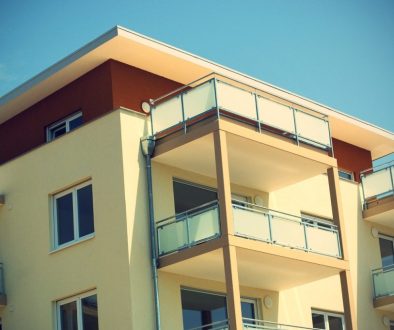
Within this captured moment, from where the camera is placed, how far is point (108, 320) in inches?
873

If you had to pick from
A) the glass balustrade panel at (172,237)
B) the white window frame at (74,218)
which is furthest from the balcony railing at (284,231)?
the white window frame at (74,218)

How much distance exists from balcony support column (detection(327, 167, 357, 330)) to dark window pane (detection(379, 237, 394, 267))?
224 inches

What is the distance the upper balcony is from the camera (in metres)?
29.2

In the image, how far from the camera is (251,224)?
22.8 metres

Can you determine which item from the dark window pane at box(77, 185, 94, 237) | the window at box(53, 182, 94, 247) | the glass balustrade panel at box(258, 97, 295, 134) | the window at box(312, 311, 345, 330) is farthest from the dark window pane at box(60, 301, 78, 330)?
the window at box(312, 311, 345, 330)

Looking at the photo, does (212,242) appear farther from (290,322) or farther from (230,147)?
(290,322)

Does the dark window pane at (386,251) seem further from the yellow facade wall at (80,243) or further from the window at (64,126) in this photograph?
the window at (64,126)

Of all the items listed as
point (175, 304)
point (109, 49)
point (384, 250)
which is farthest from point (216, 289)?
point (384, 250)

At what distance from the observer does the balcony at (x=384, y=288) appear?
28516 millimetres

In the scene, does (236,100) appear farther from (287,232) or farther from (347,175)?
(347,175)

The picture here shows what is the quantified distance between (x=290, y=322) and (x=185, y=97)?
22.1 ft

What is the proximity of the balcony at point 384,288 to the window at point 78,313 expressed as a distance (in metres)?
9.59

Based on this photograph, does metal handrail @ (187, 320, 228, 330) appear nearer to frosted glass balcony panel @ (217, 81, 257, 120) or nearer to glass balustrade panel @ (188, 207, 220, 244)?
glass balustrade panel @ (188, 207, 220, 244)

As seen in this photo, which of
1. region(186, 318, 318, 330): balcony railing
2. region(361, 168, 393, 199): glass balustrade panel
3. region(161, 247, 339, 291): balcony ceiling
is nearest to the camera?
region(186, 318, 318, 330): balcony railing
